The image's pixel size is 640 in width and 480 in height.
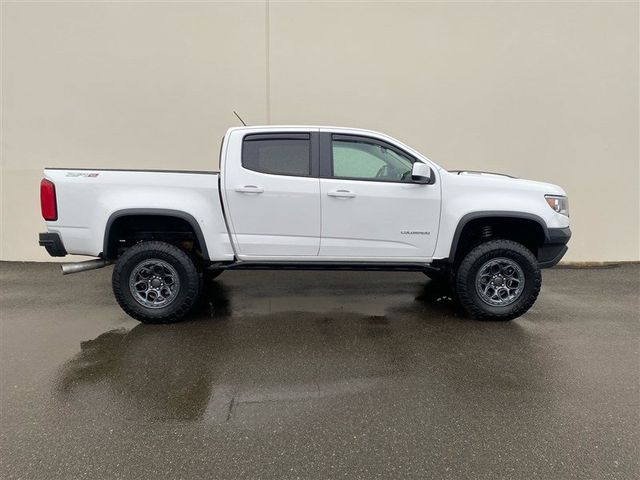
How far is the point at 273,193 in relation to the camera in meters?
4.21

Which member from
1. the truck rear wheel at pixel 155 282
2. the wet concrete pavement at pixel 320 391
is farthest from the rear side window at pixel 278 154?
the wet concrete pavement at pixel 320 391

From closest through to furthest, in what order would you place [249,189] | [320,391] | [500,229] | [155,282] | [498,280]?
[320,391]
[249,189]
[155,282]
[498,280]
[500,229]

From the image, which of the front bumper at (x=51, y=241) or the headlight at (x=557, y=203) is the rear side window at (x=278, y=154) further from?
the headlight at (x=557, y=203)

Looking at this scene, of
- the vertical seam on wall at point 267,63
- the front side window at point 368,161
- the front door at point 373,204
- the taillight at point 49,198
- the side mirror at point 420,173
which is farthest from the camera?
the vertical seam on wall at point 267,63

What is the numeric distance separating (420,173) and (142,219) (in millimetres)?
2899

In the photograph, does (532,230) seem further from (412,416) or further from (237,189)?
(237,189)

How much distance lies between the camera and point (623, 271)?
6910 mm

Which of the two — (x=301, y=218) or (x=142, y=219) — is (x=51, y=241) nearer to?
(x=142, y=219)

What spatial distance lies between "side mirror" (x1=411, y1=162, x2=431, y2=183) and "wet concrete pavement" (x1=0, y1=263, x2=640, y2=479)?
1.54 meters

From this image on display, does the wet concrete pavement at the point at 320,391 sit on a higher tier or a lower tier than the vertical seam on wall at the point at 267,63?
lower

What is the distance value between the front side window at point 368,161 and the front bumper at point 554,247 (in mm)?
1648

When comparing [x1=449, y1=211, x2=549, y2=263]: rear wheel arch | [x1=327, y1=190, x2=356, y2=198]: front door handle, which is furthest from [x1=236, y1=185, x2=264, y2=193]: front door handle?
[x1=449, y1=211, x2=549, y2=263]: rear wheel arch

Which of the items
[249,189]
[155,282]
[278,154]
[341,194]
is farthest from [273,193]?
[155,282]

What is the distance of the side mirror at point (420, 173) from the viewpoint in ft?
13.5
